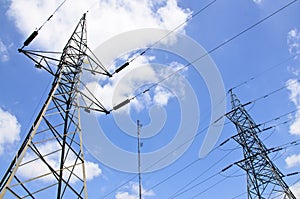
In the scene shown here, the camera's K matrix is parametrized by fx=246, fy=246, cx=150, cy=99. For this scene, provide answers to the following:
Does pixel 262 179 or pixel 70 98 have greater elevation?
pixel 70 98

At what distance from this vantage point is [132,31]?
13633 mm

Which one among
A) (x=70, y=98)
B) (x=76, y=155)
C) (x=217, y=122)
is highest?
(x=217, y=122)

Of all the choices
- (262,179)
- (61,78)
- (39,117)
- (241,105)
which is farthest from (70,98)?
(241,105)

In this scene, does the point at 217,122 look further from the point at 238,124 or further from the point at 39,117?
the point at 39,117

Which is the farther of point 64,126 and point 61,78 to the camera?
point 61,78

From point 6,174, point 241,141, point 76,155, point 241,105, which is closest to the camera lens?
point 6,174

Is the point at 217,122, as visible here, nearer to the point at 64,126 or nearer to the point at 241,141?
the point at 241,141

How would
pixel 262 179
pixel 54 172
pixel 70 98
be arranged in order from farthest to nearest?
pixel 262 179 → pixel 70 98 → pixel 54 172

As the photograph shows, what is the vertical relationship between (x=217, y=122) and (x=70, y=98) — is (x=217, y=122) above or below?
above

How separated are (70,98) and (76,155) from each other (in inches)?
90.7

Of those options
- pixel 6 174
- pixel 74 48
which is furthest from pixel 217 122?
pixel 6 174

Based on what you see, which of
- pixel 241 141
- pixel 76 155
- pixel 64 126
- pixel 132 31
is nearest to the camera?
pixel 76 155

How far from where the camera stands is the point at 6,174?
6152 millimetres

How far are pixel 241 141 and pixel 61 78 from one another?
1381 centimetres
